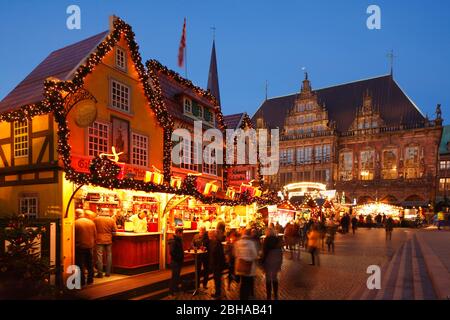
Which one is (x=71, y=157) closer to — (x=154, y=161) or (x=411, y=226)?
(x=154, y=161)

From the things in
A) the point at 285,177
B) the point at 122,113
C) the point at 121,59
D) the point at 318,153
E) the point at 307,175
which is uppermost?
the point at 121,59

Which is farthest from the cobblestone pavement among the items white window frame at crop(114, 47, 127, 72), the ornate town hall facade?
the ornate town hall facade

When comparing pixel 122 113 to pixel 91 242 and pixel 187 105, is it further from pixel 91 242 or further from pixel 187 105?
pixel 91 242

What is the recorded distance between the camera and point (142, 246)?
462 inches

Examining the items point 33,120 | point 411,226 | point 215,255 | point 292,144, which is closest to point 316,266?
point 215,255

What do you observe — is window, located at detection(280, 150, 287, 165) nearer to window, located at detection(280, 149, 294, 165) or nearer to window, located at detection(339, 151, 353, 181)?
window, located at detection(280, 149, 294, 165)

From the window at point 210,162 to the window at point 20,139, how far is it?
9697 mm

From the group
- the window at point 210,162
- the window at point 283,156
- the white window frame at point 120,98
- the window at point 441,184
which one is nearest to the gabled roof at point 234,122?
the window at point 210,162

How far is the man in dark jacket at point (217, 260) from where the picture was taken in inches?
359

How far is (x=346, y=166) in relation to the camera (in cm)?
5819

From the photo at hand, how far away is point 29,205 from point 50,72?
15.8ft

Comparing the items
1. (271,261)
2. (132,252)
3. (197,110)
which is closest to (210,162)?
(197,110)

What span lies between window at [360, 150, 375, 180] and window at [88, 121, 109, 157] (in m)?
49.4

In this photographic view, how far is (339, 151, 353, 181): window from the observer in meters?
57.7
